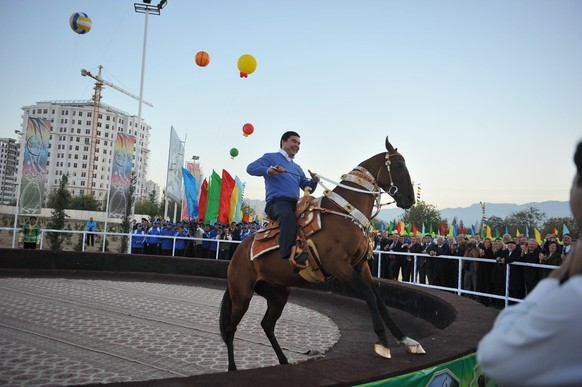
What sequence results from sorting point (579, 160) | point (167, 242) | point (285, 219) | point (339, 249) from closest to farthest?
1. point (579, 160)
2. point (339, 249)
3. point (285, 219)
4. point (167, 242)

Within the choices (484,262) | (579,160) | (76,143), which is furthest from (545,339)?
(76,143)

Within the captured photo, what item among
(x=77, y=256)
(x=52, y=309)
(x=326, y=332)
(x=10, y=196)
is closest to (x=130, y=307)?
(x=52, y=309)

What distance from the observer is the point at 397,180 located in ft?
18.8

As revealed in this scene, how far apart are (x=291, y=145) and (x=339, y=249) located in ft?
5.84

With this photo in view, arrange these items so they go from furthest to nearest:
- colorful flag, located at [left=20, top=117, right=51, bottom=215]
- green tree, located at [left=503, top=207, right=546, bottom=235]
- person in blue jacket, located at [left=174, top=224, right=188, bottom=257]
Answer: green tree, located at [left=503, top=207, right=546, bottom=235] → colorful flag, located at [left=20, top=117, right=51, bottom=215] → person in blue jacket, located at [left=174, top=224, right=188, bottom=257]

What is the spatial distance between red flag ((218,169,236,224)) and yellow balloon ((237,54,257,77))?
→ 912 cm

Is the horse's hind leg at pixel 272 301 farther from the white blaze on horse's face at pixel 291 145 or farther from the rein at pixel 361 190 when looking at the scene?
the white blaze on horse's face at pixel 291 145

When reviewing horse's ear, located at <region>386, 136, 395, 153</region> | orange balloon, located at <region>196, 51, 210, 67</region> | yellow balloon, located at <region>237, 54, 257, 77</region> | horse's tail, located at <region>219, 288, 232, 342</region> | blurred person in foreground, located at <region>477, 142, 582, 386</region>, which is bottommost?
horse's tail, located at <region>219, 288, 232, 342</region>

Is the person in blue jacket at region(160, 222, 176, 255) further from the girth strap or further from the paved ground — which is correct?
the girth strap

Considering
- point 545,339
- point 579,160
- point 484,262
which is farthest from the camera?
point 484,262

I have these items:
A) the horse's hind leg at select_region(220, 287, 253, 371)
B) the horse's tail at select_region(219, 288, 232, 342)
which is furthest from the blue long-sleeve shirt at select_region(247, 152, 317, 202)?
the horse's tail at select_region(219, 288, 232, 342)

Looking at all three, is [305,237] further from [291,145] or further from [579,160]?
[579,160]

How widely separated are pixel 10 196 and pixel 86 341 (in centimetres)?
18142

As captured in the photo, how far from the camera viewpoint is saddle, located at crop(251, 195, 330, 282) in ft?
17.7
